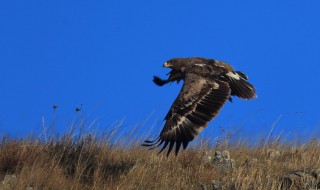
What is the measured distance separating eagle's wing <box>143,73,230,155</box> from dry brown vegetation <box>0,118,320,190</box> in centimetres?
87

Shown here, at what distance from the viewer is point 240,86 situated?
11.1 metres

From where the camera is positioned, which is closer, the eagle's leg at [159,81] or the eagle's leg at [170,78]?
the eagle's leg at [170,78]

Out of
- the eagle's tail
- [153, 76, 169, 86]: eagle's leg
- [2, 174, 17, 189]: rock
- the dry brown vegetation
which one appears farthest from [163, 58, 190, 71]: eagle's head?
[2, 174, 17, 189]: rock

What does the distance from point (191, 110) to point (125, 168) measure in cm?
168

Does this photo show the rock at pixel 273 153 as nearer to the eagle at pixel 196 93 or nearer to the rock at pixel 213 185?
the eagle at pixel 196 93

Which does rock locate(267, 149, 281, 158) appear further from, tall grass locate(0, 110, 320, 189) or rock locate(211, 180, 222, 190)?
rock locate(211, 180, 222, 190)

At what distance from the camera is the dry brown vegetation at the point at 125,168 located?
390 inches

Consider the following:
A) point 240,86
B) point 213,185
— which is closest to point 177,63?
point 240,86

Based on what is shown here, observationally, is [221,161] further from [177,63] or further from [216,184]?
[177,63]

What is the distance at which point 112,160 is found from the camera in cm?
1120

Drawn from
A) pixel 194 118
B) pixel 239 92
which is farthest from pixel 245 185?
pixel 239 92

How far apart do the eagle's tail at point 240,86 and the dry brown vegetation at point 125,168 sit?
1.11 meters

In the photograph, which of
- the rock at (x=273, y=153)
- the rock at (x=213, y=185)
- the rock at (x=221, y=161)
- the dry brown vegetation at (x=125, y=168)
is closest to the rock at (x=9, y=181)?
the dry brown vegetation at (x=125, y=168)

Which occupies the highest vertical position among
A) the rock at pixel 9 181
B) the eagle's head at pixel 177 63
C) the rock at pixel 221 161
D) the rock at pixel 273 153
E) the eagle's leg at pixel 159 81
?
the eagle's head at pixel 177 63
